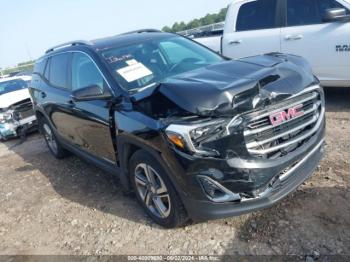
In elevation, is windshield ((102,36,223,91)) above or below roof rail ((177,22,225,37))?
above

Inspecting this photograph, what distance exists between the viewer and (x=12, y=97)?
364 inches

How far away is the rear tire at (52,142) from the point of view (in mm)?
6381

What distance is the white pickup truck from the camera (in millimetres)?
A: 5855

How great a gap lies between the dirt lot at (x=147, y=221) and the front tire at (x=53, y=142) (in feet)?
1.91

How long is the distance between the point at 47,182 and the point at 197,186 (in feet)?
11.3

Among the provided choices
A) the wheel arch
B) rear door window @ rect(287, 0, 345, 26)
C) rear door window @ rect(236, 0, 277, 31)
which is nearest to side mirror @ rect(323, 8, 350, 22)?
rear door window @ rect(287, 0, 345, 26)

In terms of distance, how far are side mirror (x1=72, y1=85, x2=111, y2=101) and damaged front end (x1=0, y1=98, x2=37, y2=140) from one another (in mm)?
5718

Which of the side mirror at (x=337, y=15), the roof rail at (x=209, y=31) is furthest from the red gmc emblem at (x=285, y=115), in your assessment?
the roof rail at (x=209, y=31)

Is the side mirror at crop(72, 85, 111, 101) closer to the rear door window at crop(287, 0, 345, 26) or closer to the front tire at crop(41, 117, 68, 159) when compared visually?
the front tire at crop(41, 117, 68, 159)

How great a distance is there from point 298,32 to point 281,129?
379 centimetres

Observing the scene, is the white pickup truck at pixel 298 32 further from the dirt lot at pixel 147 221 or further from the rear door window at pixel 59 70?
the rear door window at pixel 59 70

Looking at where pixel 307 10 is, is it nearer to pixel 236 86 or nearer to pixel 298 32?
pixel 298 32

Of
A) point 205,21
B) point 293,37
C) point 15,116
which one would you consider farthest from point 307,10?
point 205,21

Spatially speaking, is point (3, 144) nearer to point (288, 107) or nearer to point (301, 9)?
point (301, 9)
